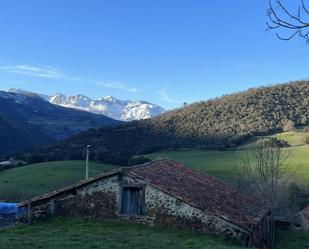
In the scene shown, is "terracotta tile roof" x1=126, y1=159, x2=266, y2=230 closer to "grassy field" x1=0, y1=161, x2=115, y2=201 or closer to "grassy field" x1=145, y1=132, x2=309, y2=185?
"grassy field" x1=0, y1=161, x2=115, y2=201

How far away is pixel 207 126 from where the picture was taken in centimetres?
9562

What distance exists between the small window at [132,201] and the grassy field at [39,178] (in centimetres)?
2685

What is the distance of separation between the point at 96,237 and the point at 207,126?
77436 mm

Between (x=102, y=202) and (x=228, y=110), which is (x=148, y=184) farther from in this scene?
(x=228, y=110)

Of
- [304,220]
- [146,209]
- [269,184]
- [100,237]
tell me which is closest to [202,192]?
[146,209]

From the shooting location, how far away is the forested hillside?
87000 millimetres

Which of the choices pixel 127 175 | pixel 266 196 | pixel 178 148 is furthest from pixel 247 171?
pixel 178 148

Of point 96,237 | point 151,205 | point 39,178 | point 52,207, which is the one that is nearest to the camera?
point 96,237

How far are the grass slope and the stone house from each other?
1.95ft

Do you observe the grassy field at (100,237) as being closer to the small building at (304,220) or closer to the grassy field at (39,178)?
the small building at (304,220)

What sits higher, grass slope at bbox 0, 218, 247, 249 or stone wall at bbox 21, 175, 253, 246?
stone wall at bbox 21, 175, 253, 246

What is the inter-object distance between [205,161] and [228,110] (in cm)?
3144

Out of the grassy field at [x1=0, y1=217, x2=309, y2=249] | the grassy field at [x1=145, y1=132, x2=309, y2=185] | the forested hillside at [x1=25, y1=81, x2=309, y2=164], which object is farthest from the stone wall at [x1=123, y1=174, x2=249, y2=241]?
the forested hillside at [x1=25, y1=81, x2=309, y2=164]

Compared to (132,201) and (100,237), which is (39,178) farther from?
(100,237)
